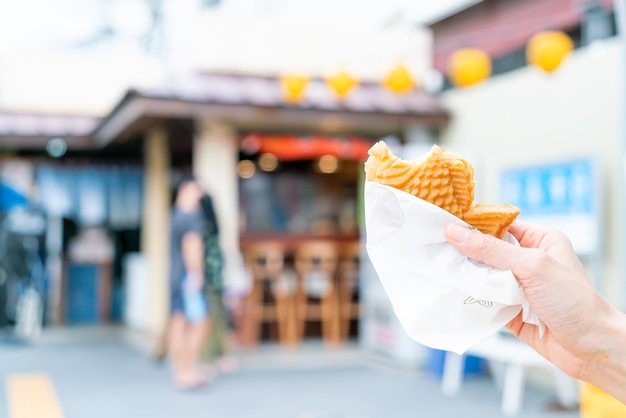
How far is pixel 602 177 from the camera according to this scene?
6160 mm

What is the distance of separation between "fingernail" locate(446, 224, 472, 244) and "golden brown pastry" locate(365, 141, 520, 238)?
0.18 feet

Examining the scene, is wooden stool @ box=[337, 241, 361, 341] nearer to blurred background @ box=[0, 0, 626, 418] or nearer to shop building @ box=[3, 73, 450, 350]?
blurred background @ box=[0, 0, 626, 418]

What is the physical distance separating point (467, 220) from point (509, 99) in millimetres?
5969

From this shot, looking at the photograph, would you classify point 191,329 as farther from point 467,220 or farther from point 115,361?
point 467,220

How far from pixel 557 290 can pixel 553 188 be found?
5127 millimetres

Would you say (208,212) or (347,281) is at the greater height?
(208,212)

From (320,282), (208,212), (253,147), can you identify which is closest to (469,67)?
(253,147)

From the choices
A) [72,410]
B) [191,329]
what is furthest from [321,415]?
[72,410]

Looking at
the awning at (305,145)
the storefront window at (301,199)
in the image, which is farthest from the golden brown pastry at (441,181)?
the storefront window at (301,199)

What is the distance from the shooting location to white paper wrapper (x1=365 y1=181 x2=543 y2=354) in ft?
4.94

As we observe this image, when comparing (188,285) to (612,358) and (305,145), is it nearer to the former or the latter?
(305,145)

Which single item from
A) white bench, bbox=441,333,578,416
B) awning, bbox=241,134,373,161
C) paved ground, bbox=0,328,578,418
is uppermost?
awning, bbox=241,134,373,161

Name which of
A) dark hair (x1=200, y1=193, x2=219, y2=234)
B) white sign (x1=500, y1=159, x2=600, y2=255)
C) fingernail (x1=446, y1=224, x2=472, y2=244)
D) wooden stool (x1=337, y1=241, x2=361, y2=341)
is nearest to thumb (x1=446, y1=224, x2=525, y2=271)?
fingernail (x1=446, y1=224, x2=472, y2=244)

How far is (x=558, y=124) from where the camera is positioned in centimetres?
657
